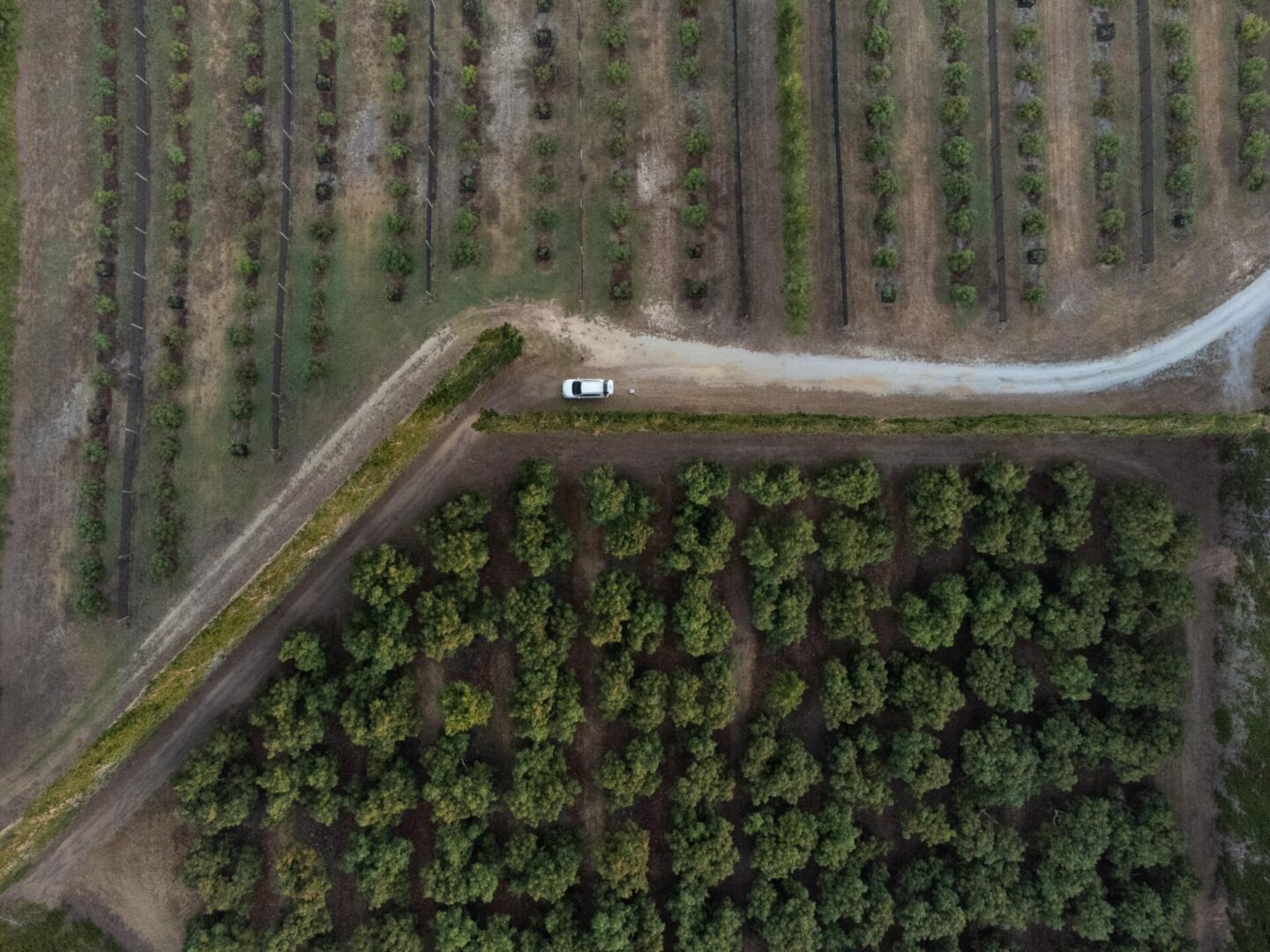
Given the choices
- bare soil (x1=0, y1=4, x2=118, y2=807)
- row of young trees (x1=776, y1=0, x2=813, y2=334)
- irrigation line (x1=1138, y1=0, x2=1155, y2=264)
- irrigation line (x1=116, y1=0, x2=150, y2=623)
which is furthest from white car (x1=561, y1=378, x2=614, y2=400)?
irrigation line (x1=1138, y1=0, x2=1155, y2=264)

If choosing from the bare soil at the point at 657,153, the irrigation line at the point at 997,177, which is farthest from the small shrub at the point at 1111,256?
the bare soil at the point at 657,153

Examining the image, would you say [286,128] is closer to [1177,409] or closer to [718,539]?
[718,539]

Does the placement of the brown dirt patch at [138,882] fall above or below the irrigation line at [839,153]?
below

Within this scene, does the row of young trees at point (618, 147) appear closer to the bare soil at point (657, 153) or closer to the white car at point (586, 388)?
the bare soil at point (657, 153)

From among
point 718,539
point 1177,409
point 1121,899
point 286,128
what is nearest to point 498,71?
point 286,128

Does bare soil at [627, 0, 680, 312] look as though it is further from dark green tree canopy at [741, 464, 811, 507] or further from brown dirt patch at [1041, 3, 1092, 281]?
brown dirt patch at [1041, 3, 1092, 281]

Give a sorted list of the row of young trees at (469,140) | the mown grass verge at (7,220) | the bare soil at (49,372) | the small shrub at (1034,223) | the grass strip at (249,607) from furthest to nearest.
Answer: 1. the small shrub at (1034,223)
2. the row of young trees at (469,140)
3. the mown grass verge at (7,220)
4. the bare soil at (49,372)
5. the grass strip at (249,607)

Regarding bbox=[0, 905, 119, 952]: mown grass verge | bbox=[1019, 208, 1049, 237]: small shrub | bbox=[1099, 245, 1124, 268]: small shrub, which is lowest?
bbox=[0, 905, 119, 952]: mown grass verge
